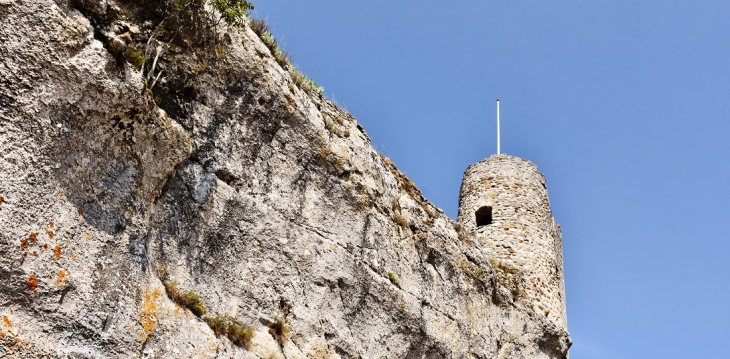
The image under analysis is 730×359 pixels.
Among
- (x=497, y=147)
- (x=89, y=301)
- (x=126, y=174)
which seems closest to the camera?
(x=89, y=301)

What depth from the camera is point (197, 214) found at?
700cm

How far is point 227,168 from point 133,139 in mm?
1389

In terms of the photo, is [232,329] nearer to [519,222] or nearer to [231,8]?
[231,8]

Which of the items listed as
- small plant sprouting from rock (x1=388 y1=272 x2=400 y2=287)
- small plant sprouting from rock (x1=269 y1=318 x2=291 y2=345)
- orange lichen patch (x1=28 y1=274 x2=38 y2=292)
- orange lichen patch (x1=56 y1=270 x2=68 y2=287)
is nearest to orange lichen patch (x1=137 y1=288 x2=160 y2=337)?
orange lichen patch (x1=56 y1=270 x2=68 y2=287)

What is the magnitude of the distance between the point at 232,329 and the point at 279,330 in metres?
0.74

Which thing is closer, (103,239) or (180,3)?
(103,239)

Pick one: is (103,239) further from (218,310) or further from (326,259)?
(326,259)

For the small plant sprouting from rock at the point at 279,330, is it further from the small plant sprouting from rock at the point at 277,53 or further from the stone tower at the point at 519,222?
the stone tower at the point at 519,222

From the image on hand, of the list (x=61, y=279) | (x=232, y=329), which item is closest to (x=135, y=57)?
(x=61, y=279)

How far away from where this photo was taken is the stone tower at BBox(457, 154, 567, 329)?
47.1ft

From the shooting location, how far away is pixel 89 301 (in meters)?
5.46

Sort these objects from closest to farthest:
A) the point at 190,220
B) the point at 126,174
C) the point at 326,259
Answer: the point at 126,174
the point at 190,220
the point at 326,259

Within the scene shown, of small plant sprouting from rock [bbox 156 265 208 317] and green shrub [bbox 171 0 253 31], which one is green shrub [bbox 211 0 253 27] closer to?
green shrub [bbox 171 0 253 31]

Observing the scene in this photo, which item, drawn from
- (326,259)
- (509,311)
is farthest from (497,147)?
(326,259)
